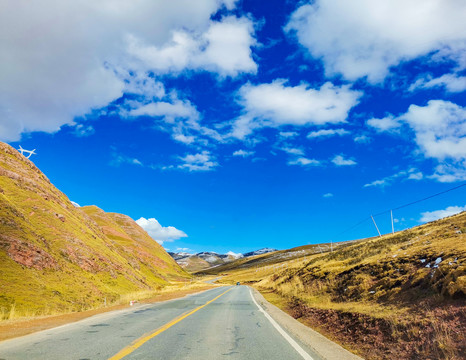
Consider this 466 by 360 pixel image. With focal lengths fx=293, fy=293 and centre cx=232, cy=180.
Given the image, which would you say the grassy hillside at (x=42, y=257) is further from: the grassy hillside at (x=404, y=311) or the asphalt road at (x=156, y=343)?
the grassy hillside at (x=404, y=311)

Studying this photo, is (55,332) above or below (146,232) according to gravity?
below

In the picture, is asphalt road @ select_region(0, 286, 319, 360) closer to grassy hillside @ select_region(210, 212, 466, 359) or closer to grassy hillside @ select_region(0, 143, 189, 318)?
grassy hillside @ select_region(210, 212, 466, 359)

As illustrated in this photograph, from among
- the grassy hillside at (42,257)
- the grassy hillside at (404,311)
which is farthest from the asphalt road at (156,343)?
the grassy hillside at (42,257)

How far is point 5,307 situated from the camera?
1908cm

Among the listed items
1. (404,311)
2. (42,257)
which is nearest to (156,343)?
(404,311)

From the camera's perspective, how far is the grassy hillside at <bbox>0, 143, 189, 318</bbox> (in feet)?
74.5

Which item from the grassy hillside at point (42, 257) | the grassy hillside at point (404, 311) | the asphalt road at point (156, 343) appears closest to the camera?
the asphalt road at point (156, 343)

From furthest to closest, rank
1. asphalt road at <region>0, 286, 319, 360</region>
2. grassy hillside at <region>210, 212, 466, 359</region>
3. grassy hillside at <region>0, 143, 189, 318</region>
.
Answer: grassy hillside at <region>0, 143, 189, 318</region> → grassy hillside at <region>210, 212, 466, 359</region> → asphalt road at <region>0, 286, 319, 360</region>

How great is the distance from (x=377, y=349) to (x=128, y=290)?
131 ft

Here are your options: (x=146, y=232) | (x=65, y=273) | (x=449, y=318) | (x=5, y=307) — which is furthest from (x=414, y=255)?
(x=146, y=232)

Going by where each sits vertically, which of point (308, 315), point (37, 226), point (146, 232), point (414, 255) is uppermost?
point (146, 232)

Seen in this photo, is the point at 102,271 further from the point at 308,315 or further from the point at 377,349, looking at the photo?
the point at 377,349

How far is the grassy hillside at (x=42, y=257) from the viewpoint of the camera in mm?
22703

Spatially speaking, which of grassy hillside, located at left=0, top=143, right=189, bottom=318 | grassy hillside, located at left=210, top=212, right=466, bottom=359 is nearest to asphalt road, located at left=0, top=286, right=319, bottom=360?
grassy hillside, located at left=210, top=212, right=466, bottom=359
